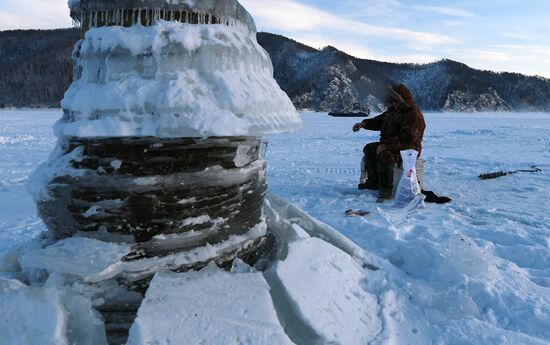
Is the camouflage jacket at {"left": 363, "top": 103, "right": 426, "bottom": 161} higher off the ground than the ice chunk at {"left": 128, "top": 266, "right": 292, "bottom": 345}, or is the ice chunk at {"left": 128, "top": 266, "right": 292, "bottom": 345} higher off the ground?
the camouflage jacket at {"left": 363, "top": 103, "right": 426, "bottom": 161}

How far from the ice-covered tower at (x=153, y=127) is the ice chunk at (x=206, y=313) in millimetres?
104

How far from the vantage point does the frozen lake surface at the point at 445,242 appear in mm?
1910

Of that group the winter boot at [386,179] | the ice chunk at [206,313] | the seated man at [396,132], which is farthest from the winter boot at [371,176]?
the ice chunk at [206,313]

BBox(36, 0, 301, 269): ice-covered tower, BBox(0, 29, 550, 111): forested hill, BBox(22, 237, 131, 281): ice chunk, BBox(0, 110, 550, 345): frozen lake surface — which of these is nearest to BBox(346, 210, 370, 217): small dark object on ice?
BBox(0, 110, 550, 345): frozen lake surface

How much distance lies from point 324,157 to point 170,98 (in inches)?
348

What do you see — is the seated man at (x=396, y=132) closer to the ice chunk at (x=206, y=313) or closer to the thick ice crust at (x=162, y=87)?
the thick ice crust at (x=162, y=87)

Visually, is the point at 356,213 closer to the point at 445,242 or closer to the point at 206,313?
the point at 445,242

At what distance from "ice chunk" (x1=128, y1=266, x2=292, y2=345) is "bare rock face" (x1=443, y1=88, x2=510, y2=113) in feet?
275

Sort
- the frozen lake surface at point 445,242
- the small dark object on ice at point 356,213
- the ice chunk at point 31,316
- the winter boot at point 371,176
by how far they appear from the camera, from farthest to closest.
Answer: the winter boot at point 371,176
the small dark object on ice at point 356,213
the frozen lake surface at point 445,242
the ice chunk at point 31,316

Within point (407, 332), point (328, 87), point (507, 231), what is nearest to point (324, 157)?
point (507, 231)

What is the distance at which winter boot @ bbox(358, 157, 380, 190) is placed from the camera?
593cm

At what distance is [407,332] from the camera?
1760mm

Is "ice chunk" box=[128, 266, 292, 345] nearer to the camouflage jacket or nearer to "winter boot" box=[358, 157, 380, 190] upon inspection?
the camouflage jacket

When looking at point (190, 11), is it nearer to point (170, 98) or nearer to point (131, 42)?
point (131, 42)
